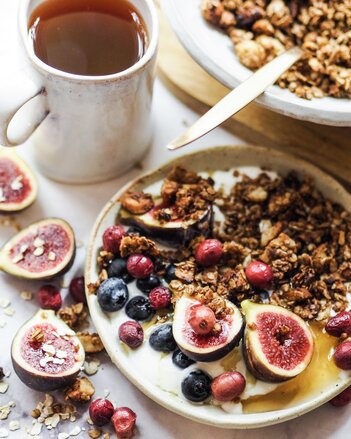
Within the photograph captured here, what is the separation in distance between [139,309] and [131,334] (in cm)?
7

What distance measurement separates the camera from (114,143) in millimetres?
1825

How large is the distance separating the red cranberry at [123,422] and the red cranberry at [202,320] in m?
0.24

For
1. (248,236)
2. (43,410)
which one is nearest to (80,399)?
(43,410)

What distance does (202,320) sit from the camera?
156 centimetres

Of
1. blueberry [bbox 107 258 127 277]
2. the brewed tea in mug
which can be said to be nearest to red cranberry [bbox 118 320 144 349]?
blueberry [bbox 107 258 127 277]

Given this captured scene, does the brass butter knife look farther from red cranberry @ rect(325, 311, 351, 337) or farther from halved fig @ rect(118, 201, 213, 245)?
red cranberry @ rect(325, 311, 351, 337)

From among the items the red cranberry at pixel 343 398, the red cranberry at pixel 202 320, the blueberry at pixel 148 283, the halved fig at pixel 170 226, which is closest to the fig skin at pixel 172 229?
the halved fig at pixel 170 226

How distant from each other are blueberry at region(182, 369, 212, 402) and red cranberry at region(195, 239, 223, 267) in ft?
0.85

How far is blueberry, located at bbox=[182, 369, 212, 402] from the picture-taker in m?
1.57

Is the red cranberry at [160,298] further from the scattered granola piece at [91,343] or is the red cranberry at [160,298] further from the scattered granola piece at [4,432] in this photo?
the scattered granola piece at [4,432]

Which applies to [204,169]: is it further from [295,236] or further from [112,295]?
[112,295]

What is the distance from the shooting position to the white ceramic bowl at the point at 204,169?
5.13 ft

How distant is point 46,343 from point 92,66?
2.06 feet

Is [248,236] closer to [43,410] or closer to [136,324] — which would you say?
[136,324]
